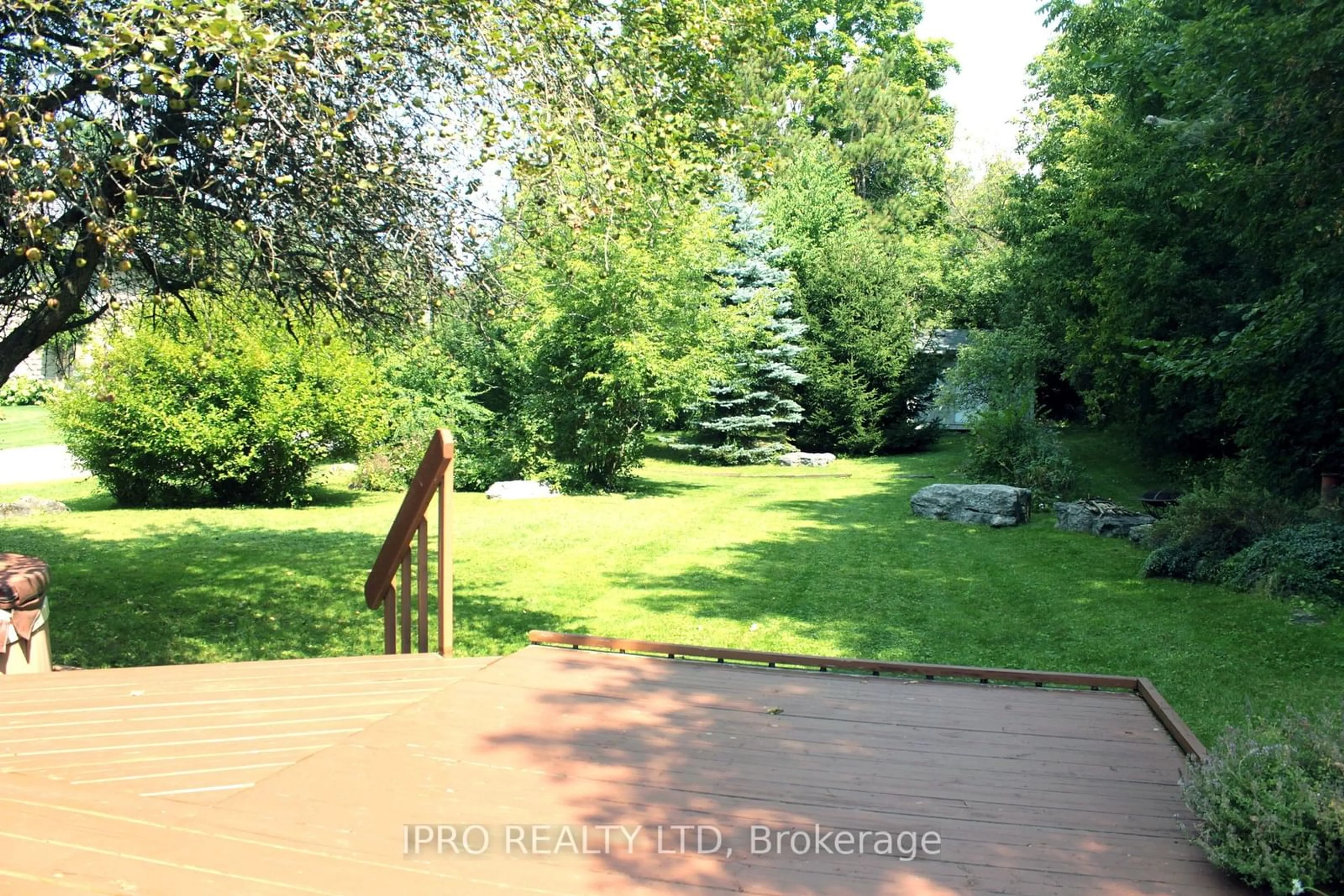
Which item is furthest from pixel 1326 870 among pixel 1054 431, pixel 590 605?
pixel 1054 431

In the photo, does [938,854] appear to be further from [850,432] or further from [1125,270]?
[850,432]

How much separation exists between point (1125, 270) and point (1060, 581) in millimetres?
7393

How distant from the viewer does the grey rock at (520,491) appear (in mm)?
17547

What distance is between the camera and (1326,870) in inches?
103

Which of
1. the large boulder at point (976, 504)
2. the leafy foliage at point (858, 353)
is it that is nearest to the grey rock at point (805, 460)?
the leafy foliage at point (858, 353)

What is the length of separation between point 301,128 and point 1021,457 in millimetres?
13774

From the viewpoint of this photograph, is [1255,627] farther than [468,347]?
No

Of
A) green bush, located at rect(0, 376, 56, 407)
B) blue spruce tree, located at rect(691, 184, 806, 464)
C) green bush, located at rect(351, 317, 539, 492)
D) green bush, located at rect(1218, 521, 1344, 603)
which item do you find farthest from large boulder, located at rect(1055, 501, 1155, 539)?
green bush, located at rect(0, 376, 56, 407)

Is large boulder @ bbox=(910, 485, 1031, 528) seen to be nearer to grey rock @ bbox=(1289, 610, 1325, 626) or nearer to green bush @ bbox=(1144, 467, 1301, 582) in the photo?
green bush @ bbox=(1144, 467, 1301, 582)

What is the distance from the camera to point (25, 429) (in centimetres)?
3216

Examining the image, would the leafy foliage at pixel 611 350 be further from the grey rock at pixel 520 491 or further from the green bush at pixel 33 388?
the green bush at pixel 33 388

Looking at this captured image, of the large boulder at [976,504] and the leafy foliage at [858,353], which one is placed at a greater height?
the leafy foliage at [858,353]

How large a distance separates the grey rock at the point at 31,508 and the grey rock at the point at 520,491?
21.3ft

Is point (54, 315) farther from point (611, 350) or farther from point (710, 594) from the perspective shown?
point (611, 350)
